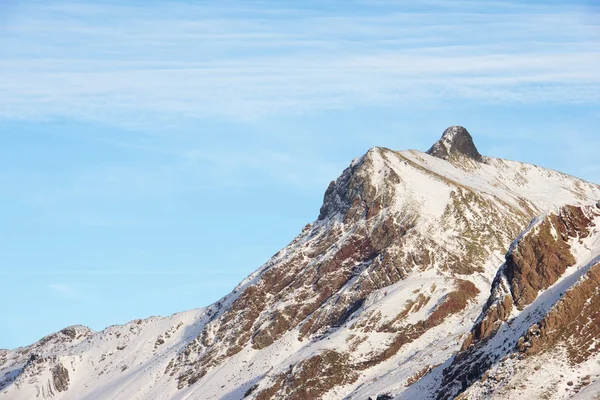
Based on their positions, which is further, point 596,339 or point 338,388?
point 338,388

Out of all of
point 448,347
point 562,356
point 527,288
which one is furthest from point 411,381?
point 562,356

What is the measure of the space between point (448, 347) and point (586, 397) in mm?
70266

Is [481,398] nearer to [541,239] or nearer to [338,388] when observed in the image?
[541,239]

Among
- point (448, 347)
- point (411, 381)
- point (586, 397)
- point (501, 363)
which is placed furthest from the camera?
point (448, 347)

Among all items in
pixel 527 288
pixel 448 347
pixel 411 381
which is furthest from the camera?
pixel 448 347

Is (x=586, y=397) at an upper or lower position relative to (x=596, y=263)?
lower

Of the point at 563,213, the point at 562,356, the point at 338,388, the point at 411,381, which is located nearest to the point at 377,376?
the point at 338,388

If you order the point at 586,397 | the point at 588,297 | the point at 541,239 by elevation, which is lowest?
the point at 586,397

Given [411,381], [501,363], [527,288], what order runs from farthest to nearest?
1. [411,381]
2. [527,288]
3. [501,363]

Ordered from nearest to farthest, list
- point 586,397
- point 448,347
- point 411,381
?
point 586,397 → point 411,381 → point 448,347

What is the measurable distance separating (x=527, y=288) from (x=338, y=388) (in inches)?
2413

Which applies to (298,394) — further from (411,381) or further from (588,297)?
(588,297)

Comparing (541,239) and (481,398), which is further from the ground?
(541,239)

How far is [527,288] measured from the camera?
144m
